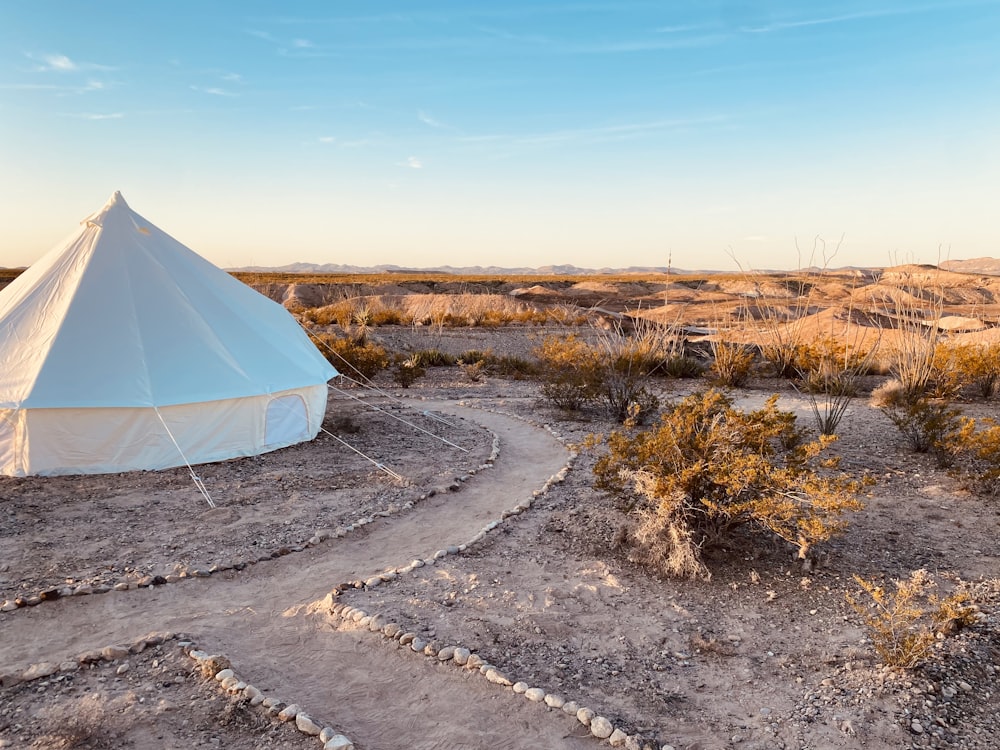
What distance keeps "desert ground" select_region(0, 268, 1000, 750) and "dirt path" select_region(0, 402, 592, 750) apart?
0.02 metres

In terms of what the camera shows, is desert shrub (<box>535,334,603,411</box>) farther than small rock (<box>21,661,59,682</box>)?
Yes

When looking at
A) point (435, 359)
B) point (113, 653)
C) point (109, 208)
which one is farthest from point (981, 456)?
point (435, 359)

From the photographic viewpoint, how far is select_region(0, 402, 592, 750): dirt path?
3.69 m

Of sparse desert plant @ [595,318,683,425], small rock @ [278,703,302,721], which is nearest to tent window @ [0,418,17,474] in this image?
small rock @ [278,703,302,721]

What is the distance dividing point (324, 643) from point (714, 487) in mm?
3294

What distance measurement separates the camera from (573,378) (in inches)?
479

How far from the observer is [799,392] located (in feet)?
44.4

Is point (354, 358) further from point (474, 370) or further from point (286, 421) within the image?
point (286, 421)

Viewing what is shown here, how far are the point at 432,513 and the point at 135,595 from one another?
2857 mm

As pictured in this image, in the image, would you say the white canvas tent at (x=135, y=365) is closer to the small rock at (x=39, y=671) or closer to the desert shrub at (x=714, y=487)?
the small rock at (x=39, y=671)

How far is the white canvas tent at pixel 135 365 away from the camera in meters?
8.08

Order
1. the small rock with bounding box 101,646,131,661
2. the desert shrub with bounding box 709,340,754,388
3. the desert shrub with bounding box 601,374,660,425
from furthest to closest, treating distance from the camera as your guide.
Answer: the desert shrub with bounding box 709,340,754,388
the desert shrub with bounding box 601,374,660,425
the small rock with bounding box 101,646,131,661

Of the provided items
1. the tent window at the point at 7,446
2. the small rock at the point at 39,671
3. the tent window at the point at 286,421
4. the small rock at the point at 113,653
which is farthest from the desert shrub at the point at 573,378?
the small rock at the point at 39,671

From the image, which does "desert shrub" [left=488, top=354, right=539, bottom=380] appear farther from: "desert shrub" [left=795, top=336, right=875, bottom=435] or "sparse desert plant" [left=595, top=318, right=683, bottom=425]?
"desert shrub" [left=795, top=336, right=875, bottom=435]
